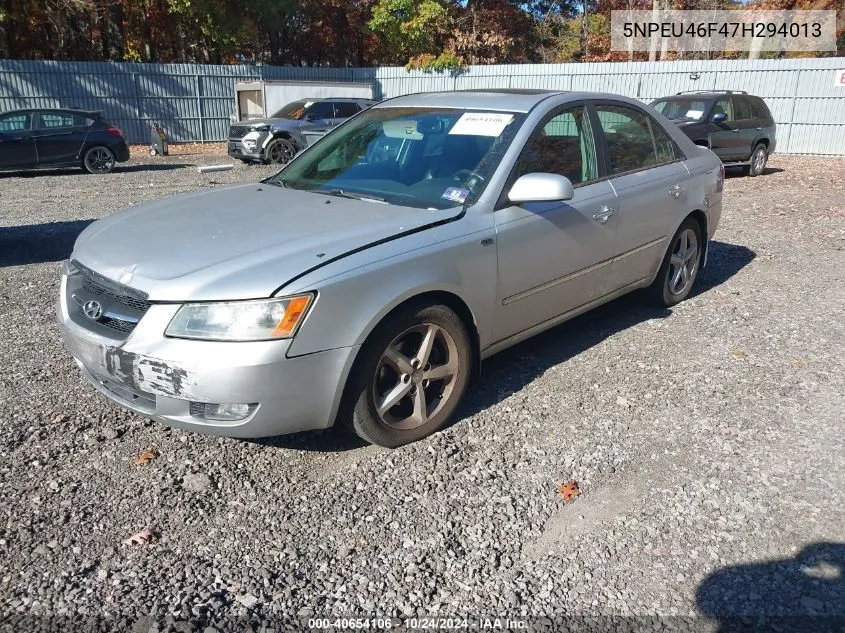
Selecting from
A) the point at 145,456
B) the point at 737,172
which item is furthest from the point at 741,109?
the point at 145,456

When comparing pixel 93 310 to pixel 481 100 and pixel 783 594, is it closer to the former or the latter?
pixel 481 100

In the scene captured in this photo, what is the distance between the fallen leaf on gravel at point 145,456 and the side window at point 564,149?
2.43m

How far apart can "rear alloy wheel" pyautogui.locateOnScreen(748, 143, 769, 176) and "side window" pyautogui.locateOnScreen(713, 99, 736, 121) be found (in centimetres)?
113

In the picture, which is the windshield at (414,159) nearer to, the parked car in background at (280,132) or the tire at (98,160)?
the parked car in background at (280,132)

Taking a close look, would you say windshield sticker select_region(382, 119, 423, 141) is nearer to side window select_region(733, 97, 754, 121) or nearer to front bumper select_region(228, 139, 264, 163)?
side window select_region(733, 97, 754, 121)

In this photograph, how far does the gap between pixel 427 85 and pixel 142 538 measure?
78.2ft

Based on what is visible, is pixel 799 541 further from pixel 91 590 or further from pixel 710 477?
pixel 91 590

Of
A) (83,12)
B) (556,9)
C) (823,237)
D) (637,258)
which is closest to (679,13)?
(556,9)

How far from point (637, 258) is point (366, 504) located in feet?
9.50

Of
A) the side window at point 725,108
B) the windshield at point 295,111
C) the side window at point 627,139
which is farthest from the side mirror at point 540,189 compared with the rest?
the windshield at point 295,111

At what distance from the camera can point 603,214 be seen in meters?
4.52

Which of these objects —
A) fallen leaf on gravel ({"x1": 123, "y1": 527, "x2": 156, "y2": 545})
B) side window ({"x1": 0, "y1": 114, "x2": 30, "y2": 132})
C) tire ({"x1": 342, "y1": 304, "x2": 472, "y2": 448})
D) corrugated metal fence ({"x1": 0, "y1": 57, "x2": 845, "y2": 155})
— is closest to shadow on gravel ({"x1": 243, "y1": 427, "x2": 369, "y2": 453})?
tire ({"x1": 342, "y1": 304, "x2": 472, "y2": 448})

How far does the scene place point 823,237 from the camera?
8.58 meters

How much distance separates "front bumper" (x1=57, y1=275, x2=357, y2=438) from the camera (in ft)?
9.58
